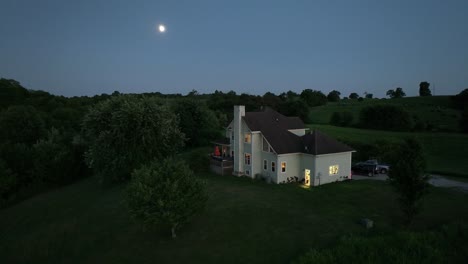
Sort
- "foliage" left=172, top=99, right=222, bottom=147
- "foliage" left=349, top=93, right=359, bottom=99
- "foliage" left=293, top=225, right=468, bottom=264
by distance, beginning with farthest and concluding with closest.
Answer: "foliage" left=349, top=93, right=359, bottom=99
"foliage" left=172, top=99, right=222, bottom=147
"foliage" left=293, top=225, right=468, bottom=264

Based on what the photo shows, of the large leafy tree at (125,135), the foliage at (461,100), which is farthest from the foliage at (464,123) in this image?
the large leafy tree at (125,135)

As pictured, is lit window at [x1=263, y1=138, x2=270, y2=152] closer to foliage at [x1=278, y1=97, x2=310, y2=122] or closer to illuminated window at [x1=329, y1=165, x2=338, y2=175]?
illuminated window at [x1=329, y1=165, x2=338, y2=175]

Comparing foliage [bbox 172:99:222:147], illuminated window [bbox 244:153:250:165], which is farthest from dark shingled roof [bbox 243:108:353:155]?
foliage [bbox 172:99:222:147]

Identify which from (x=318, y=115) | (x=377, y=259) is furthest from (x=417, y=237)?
(x=318, y=115)

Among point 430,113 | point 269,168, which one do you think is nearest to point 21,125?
point 269,168

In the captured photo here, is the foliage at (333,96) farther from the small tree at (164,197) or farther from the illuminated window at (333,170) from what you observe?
the small tree at (164,197)

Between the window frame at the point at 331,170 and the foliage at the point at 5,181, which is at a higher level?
the window frame at the point at 331,170
